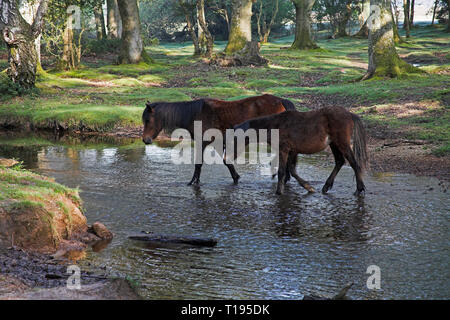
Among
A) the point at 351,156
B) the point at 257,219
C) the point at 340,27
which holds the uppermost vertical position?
the point at 340,27

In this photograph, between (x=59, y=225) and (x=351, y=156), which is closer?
(x=59, y=225)

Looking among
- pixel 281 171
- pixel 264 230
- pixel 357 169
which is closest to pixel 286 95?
pixel 357 169

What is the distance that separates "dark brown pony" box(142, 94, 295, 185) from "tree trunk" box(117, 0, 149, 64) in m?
22.2

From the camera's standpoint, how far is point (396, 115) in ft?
54.5

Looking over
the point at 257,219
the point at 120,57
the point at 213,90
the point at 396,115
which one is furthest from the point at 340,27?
the point at 257,219

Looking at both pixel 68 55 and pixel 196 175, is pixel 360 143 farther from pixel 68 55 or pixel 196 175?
pixel 68 55

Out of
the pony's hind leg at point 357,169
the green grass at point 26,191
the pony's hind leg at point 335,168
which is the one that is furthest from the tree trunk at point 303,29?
the green grass at point 26,191

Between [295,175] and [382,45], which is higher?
[382,45]

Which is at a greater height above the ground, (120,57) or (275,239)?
(120,57)

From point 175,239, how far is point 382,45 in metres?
18.4

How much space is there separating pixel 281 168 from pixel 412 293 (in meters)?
4.45

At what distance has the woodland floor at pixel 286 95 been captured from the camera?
13727 mm

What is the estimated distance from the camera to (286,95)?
22.3 metres

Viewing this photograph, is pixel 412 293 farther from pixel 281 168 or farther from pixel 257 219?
pixel 281 168
